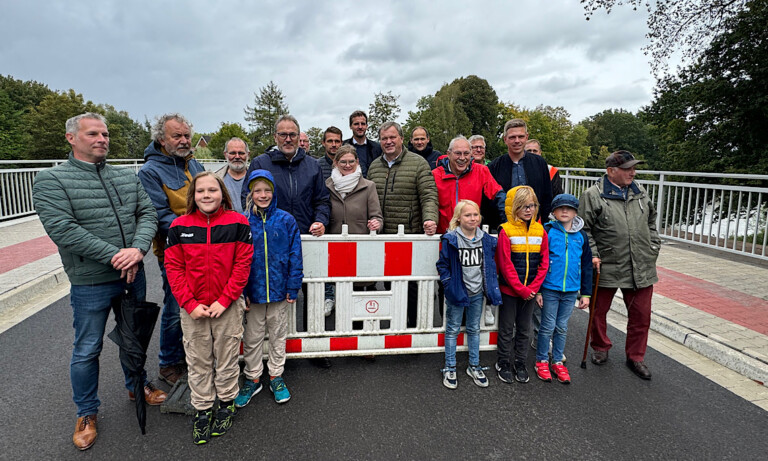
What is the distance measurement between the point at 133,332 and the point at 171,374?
0.82 metres

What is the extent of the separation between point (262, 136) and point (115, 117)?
3616 cm

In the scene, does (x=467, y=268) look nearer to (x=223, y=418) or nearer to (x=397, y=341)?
(x=397, y=341)

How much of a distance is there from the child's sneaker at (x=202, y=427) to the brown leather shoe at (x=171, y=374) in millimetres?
698

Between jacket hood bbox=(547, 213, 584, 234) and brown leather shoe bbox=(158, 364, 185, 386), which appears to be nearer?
brown leather shoe bbox=(158, 364, 185, 386)

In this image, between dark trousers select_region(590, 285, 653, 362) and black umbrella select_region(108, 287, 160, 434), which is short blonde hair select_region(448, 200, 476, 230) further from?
black umbrella select_region(108, 287, 160, 434)

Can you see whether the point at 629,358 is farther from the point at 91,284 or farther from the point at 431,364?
the point at 91,284

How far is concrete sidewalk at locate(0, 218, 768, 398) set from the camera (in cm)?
396

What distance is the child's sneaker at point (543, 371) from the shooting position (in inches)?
140

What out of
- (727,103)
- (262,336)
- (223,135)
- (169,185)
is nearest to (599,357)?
(262,336)

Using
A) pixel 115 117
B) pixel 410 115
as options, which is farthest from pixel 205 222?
pixel 115 117

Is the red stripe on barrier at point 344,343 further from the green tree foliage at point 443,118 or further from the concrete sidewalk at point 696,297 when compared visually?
the green tree foliage at point 443,118

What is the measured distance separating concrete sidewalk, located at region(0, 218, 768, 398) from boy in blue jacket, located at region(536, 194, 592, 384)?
4.88ft

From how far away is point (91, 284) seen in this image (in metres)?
2.77

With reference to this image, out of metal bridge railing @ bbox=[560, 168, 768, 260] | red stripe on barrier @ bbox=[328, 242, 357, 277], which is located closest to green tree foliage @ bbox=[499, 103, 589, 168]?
metal bridge railing @ bbox=[560, 168, 768, 260]
